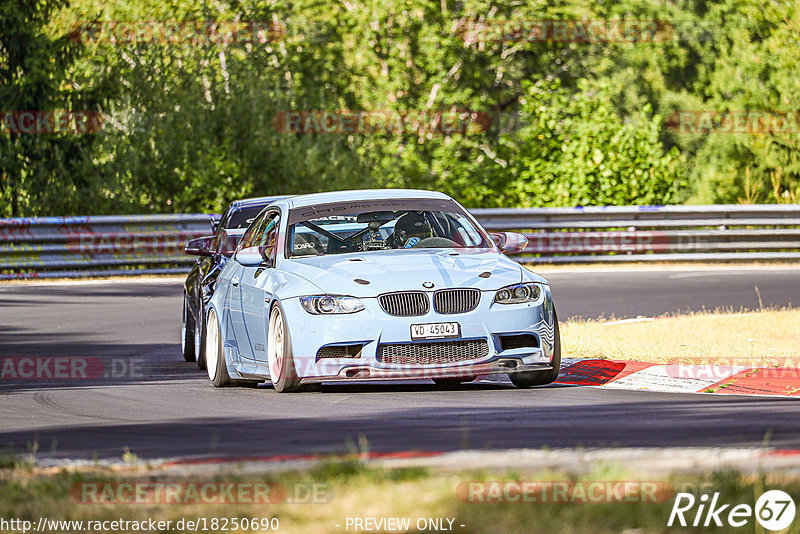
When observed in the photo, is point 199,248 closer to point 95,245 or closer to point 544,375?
Result: point 544,375

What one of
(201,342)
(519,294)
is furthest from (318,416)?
(201,342)

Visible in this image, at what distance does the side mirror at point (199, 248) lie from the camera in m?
14.7

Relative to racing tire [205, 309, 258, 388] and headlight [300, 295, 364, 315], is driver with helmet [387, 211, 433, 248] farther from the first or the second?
racing tire [205, 309, 258, 388]

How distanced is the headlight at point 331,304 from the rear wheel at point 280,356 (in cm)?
24

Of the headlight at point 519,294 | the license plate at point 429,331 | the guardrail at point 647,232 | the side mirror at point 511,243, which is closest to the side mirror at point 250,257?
the license plate at point 429,331

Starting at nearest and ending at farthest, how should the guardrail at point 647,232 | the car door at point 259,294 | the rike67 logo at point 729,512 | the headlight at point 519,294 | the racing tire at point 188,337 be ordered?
1. the rike67 logo at point 729,512
2. the headlight at point 519,294
3. the car door at point 259,294
4. the racing tire at point 188,337
5. the guardrail at point 647,232

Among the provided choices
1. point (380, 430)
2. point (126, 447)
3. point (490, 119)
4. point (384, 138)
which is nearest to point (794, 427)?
point (380, 430)

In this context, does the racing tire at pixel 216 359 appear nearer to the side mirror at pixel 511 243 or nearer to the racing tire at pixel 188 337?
the racing tire at pixel 188 337

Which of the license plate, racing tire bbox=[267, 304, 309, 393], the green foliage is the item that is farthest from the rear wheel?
the green foliage

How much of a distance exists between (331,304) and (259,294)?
1.04 meters

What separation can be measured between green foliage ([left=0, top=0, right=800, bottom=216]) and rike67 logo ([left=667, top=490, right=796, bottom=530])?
2607 centimetres

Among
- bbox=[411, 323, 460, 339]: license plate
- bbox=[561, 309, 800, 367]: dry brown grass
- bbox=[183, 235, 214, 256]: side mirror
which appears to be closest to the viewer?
bbox=[411, 323, 460, 339]: license plate

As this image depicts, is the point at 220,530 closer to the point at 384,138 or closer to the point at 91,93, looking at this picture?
the point at 91,93

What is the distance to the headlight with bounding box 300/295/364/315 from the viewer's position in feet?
35.4
